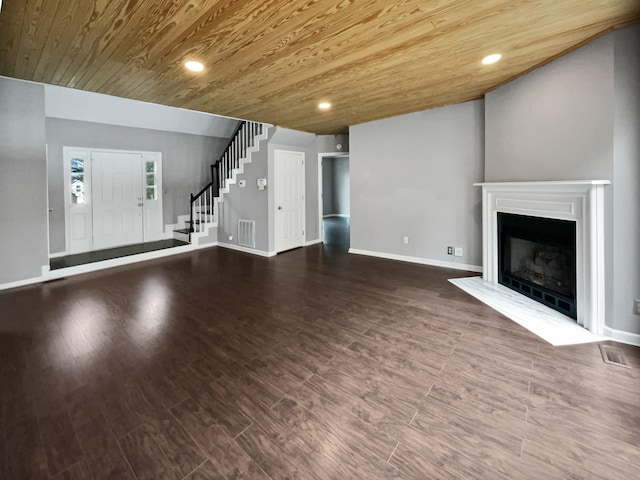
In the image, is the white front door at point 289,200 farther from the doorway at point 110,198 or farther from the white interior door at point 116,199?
the white interior door at point 116,199

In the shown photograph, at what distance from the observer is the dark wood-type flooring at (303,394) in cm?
154

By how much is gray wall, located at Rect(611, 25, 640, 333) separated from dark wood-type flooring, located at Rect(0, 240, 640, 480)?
47 cm

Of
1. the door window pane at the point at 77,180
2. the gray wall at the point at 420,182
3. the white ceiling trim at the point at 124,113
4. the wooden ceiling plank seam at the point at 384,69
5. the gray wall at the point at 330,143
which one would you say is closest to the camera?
the wooden ceiling plank seam at the point at 384,69

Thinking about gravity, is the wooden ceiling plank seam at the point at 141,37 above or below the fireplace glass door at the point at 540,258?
above

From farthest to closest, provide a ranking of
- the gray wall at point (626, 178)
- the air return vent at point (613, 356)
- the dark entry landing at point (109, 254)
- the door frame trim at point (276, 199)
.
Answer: the door frame trim at point (276, 199)
the dark entry landing at point (109, 254)
the gray wall at point (626, 178)
the air return vent at point (613, 356)

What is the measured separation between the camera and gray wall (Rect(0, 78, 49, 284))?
4184mm

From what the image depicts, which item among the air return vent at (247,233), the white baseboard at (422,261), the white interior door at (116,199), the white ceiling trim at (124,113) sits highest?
the white ceiling trim at (124,113)

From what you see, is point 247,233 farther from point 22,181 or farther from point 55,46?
point 55,46

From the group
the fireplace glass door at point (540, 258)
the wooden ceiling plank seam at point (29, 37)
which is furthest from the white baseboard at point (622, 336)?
the wooden ceiling plank seam at point (29, 37)

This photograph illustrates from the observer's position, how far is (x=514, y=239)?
3.95 meters

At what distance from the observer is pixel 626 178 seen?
2.59m

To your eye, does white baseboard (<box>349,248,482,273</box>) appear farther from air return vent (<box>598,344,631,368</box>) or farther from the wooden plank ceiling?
the wooden plank ceiling

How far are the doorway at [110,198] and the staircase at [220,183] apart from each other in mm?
794

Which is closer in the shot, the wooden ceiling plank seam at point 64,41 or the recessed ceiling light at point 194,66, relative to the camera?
the wooden ceiling plank seam at point 64,41
